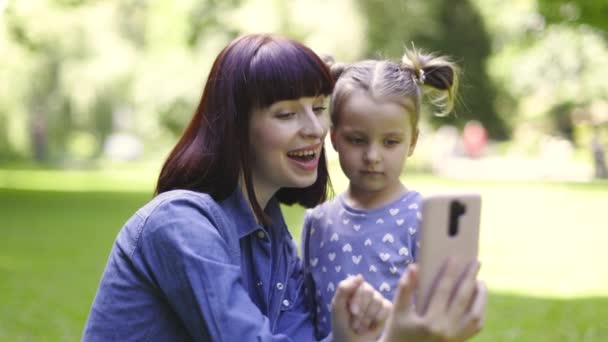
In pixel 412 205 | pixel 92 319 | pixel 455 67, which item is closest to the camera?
pixel 92 319

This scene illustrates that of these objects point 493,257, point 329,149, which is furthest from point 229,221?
point 329,149

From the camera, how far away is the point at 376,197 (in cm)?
291

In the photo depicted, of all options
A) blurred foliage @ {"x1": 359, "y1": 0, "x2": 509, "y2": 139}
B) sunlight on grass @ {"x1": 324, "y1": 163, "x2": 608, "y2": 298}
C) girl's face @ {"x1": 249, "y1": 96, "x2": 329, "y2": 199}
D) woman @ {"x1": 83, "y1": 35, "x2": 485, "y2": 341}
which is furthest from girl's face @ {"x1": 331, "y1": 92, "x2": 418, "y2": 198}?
blurred foliage @ {"x1": 359, "y1": 0, "x2": 509, "y2": 139}

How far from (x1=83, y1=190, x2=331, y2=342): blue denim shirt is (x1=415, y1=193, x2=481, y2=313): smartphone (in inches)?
19.5

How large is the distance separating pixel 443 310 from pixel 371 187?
1261 mm

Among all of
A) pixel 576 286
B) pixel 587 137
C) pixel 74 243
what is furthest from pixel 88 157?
pixel 576 286

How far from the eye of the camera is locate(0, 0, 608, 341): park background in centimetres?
851

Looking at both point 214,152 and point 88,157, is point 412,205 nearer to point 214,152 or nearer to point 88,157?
point 214,152

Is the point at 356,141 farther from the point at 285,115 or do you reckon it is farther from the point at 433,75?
the point at 285,115

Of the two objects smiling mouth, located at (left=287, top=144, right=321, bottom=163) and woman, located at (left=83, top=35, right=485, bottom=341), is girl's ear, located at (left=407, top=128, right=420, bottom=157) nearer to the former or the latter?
woman, located at (left=83, top=35, right=485, bottom=341)

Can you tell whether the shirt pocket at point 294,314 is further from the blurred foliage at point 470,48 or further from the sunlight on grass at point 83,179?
the blurred foliage at point 470,48

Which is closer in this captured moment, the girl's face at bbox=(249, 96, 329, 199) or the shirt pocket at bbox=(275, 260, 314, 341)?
the girl's face at bbox=(249, 96, 329, 199)

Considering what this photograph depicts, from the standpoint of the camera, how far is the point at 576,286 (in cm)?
876

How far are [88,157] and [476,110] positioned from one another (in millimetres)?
14218
